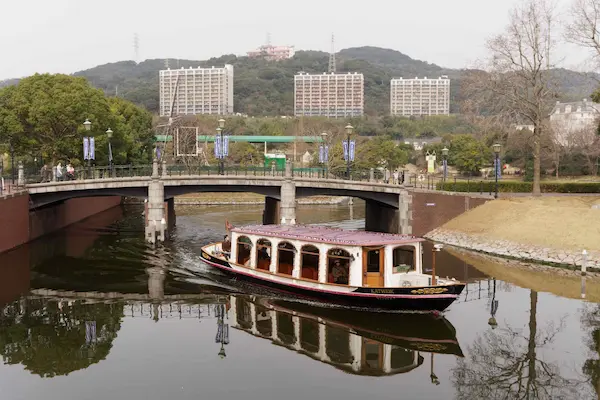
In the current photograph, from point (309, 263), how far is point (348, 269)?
2.73 meters

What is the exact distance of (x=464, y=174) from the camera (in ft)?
324

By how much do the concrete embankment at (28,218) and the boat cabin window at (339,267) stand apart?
24.3 m

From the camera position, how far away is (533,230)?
4594 centimetres

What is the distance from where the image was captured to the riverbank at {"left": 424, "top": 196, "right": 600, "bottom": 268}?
42469 mm

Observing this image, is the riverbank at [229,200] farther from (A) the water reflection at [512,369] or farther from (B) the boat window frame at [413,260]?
(A) the water reflection at [512,369]

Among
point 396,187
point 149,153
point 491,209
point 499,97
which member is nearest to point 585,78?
point 499,97

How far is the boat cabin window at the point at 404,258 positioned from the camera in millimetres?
31875

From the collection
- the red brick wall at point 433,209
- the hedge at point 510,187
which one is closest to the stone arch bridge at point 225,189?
the red brick wall at point 433,209

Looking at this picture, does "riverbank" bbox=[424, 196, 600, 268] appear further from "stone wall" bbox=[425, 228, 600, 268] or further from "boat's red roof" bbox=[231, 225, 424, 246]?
"boat's red roof" bbox=[231, 225, 424, 246]

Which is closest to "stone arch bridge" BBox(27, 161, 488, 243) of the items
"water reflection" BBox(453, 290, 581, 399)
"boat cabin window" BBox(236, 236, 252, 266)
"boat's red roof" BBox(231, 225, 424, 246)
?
"boat cabin window" BBox(236, 236, 252, 266)

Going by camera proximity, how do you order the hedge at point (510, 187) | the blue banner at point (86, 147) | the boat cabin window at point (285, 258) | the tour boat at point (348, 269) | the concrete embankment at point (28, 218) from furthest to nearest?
the hedge at point (510, 187), the blue banner at point (86, 147), the concrete embankment at point (28, 218), the boat cabin window at point (285, 258), the tour boat at point (348, 269)

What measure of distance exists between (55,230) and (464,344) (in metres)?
40.8

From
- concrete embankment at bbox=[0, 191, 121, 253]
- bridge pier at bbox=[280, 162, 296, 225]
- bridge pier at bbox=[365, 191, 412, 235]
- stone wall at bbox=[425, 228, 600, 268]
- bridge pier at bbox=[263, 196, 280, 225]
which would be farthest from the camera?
bridge pier at bbox=[263, 196, 280, 225]

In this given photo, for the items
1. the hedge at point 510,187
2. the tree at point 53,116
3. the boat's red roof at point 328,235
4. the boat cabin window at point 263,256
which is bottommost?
the boat cabin window at point 263,256
